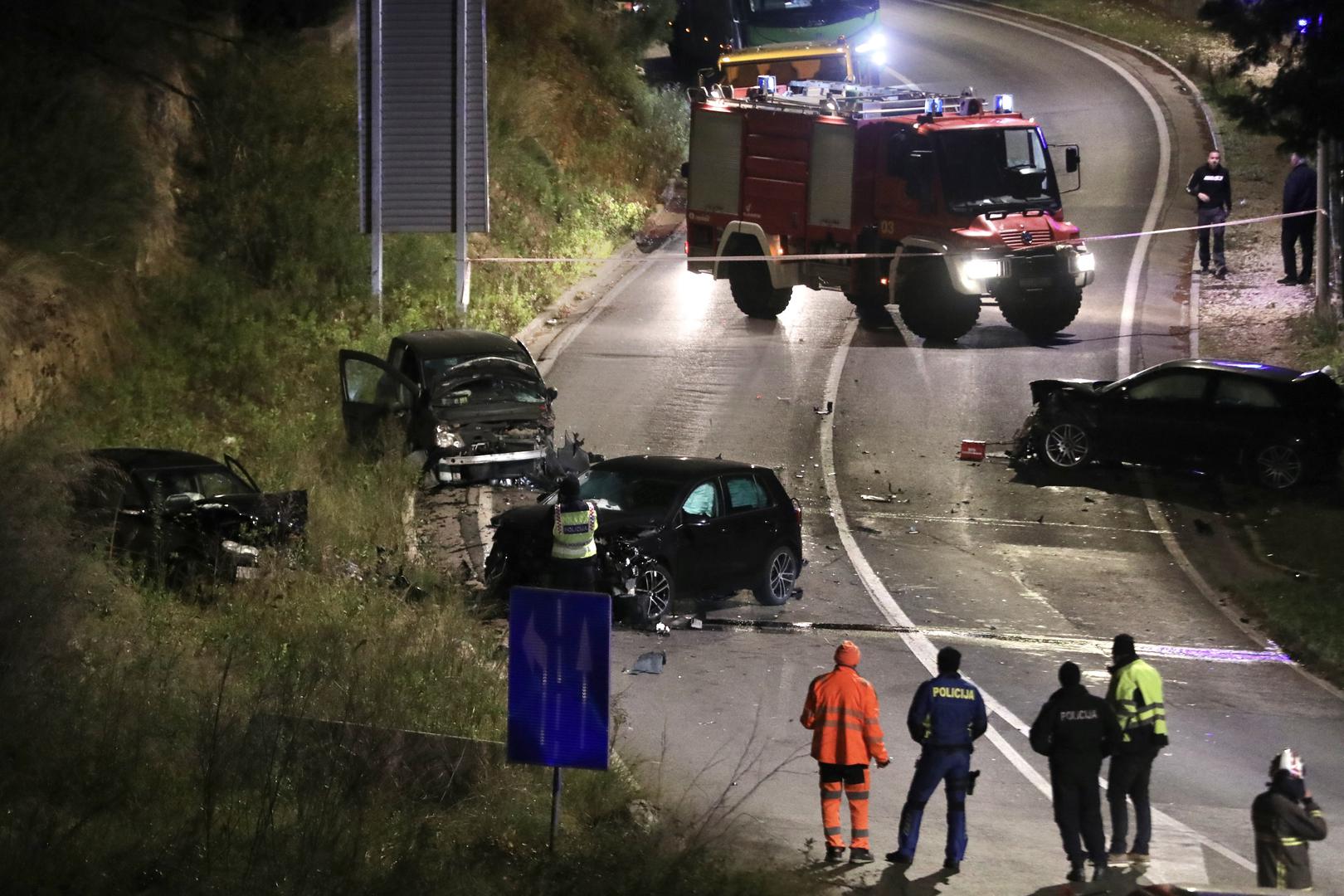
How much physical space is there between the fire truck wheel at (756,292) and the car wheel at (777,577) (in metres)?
11.3

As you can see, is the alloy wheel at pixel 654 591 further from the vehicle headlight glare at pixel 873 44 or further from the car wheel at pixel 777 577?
the vehicle headlight glare at pixel 873 44

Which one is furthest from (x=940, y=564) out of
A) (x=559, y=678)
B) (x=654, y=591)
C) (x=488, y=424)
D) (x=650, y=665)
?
(x=559, y=678)

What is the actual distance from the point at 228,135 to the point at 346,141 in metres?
2.18

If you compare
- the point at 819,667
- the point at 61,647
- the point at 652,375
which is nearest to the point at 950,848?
the point at 819,667

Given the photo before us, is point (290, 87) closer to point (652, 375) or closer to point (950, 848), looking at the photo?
point (652, 375)

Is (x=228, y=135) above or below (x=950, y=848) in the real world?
above

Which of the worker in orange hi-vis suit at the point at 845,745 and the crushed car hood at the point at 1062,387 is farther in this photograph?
the crushed car hood at the point at 1062,387

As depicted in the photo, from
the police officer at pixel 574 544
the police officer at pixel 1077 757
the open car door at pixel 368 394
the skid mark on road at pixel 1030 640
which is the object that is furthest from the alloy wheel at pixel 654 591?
the open car door at pixel 368 394

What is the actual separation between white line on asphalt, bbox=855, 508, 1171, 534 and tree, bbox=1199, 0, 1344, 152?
477 centimetres

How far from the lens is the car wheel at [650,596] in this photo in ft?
50.4

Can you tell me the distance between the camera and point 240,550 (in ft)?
50.2

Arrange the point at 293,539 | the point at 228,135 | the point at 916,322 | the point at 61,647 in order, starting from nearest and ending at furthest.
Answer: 1. the point at 61,647
2. the point at 293,539
3. the point at 916,322
4. the point at 228,135

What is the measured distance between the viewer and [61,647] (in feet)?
36.2

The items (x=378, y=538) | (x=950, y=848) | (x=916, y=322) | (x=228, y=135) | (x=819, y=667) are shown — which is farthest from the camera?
(x=228, y=135)
